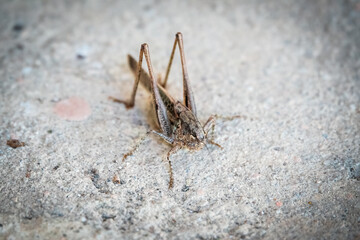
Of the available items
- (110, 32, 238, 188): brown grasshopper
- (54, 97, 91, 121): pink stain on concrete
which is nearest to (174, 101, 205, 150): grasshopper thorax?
(110, 32, 238, 188): brown grasshopper

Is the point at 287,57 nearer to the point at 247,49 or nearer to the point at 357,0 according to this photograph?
the point at 247,49

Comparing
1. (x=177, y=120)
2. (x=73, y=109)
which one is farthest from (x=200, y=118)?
(x=73, y=109)

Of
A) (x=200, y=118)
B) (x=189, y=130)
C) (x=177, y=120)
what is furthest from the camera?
(x=200, y=118)

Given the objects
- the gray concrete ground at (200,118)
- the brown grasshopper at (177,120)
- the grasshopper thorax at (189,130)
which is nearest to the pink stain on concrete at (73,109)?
the gray concrete ground at (200,118)

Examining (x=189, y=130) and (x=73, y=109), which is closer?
(x=189, y=130)

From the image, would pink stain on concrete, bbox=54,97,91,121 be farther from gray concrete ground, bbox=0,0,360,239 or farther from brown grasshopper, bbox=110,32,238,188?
brown grasshopper, bbox=110,32,238,188

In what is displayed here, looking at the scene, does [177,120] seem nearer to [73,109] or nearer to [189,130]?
[189,130]
